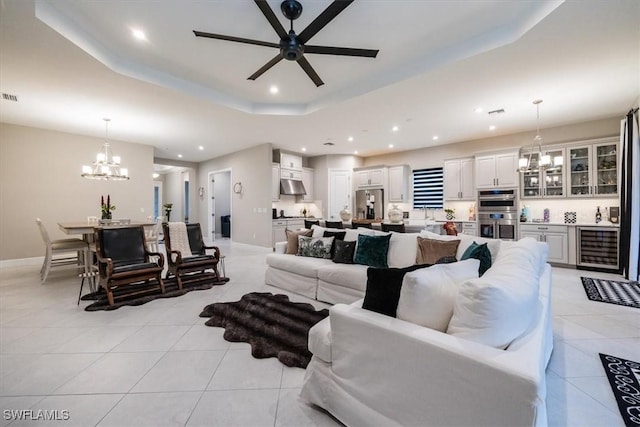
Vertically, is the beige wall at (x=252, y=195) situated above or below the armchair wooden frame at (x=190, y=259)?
above

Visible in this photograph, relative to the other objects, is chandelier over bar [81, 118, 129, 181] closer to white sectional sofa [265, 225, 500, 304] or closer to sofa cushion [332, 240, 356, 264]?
white sectional sofa [265, 225, 500, 304]

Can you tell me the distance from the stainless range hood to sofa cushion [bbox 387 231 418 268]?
179 inches

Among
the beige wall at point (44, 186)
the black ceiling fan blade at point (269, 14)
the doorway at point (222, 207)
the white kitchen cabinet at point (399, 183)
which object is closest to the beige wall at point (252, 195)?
the doorway at point (222, 207)

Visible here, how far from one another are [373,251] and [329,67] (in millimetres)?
2542

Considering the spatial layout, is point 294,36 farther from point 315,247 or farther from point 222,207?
point 222,207

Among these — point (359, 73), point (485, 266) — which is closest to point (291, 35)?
point (359, 73)

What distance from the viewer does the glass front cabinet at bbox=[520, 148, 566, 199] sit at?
5.38 metres

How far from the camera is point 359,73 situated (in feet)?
12.2

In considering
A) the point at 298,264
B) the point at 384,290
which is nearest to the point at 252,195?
the point at 298,264

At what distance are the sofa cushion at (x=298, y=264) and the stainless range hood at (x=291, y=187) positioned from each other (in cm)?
366

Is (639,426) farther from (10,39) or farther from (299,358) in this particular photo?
(10,39)

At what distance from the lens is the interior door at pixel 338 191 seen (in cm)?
827

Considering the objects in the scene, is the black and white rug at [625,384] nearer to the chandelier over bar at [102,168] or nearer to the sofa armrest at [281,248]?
the sofa armrest at [281,248]

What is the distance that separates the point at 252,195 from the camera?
7445 mm
